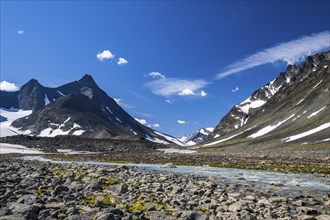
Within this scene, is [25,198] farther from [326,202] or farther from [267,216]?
[326,202]

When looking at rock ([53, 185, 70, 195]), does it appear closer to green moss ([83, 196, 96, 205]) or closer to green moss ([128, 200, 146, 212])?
green moss ([83, 196, 96, 205])

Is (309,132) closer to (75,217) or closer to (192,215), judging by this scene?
(192,215)

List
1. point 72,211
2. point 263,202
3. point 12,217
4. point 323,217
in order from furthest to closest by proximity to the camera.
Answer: point 263,202 < point 323,217 < point 72,211 < point 12,217

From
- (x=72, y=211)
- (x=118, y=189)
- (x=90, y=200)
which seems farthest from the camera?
(x=118, y=189)

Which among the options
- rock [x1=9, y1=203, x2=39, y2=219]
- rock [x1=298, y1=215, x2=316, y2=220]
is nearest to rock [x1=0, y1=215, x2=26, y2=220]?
rock [x1=9, y1=203, x2=39, y2=219]

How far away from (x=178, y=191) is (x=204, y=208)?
571cm

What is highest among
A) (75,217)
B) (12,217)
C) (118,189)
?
(118,189)

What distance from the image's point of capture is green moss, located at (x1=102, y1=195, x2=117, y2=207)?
21.1m

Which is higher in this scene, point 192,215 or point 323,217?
point 192,215

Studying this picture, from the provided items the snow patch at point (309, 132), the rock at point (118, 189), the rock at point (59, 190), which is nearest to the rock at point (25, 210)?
the rock at point (59, 190)

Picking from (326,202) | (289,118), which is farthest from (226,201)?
(289,118)

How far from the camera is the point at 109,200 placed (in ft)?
72.8

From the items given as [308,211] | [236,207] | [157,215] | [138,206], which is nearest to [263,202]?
[308,211]

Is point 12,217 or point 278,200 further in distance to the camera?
point 278,200
